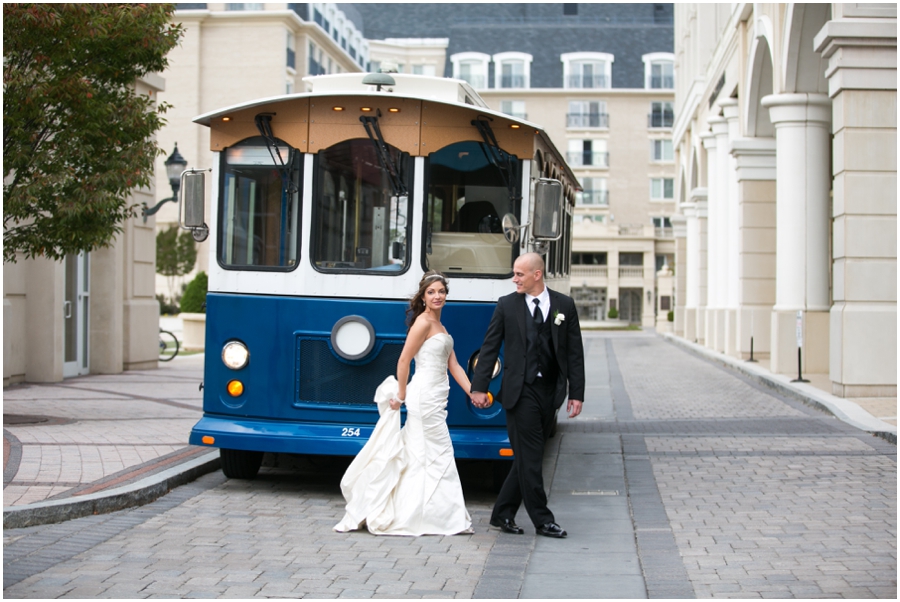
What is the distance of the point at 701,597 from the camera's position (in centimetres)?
546

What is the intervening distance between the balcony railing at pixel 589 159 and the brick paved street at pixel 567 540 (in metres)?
62.1

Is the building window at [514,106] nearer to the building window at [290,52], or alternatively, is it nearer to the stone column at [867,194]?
the building window at [290,52]

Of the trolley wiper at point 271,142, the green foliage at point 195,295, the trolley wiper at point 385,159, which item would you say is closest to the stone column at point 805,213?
the trolley wiper at point 385,159

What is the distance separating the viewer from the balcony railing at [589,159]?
72375 millimetres

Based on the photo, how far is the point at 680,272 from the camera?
135ft

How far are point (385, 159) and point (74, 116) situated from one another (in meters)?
4.61

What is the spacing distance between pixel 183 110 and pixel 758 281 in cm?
4175

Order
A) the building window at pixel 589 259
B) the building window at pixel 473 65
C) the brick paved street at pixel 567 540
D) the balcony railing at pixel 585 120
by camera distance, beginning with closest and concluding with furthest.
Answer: the brick paved street at pixel 567 540 → the building window at pixel 589 259 → the balcony railing at pixel 585 120 → the building window at pixel 473 65

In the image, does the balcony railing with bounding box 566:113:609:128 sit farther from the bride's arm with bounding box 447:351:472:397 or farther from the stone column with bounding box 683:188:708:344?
the bride's arm with bounding box 447:351:472:397

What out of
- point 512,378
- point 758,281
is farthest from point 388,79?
point 758,281

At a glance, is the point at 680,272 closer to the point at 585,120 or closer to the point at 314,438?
the point at 585,120

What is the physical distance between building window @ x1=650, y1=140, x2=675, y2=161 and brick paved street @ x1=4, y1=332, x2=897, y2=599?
6254 centimetres

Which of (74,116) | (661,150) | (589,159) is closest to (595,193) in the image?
(589,159)

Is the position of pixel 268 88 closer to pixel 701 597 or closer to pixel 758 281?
pixel 758 281
